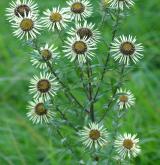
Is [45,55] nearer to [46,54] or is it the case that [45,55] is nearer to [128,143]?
[46,54]

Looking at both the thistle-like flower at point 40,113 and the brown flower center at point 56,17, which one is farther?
the thistle-like flower at point 40,113

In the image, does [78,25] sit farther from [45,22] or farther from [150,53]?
[150,53]

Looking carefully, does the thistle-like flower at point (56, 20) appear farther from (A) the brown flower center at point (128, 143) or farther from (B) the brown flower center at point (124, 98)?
(A) the brown flower center at point (128, 143)

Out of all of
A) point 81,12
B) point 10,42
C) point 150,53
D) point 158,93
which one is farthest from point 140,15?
point 81,12

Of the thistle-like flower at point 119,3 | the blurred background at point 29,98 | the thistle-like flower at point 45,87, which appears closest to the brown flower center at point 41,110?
the thistle-like flower at point 45,87

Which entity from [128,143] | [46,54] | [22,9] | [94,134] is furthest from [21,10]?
[128,143]

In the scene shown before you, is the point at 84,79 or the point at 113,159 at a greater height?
the point at 84,79
